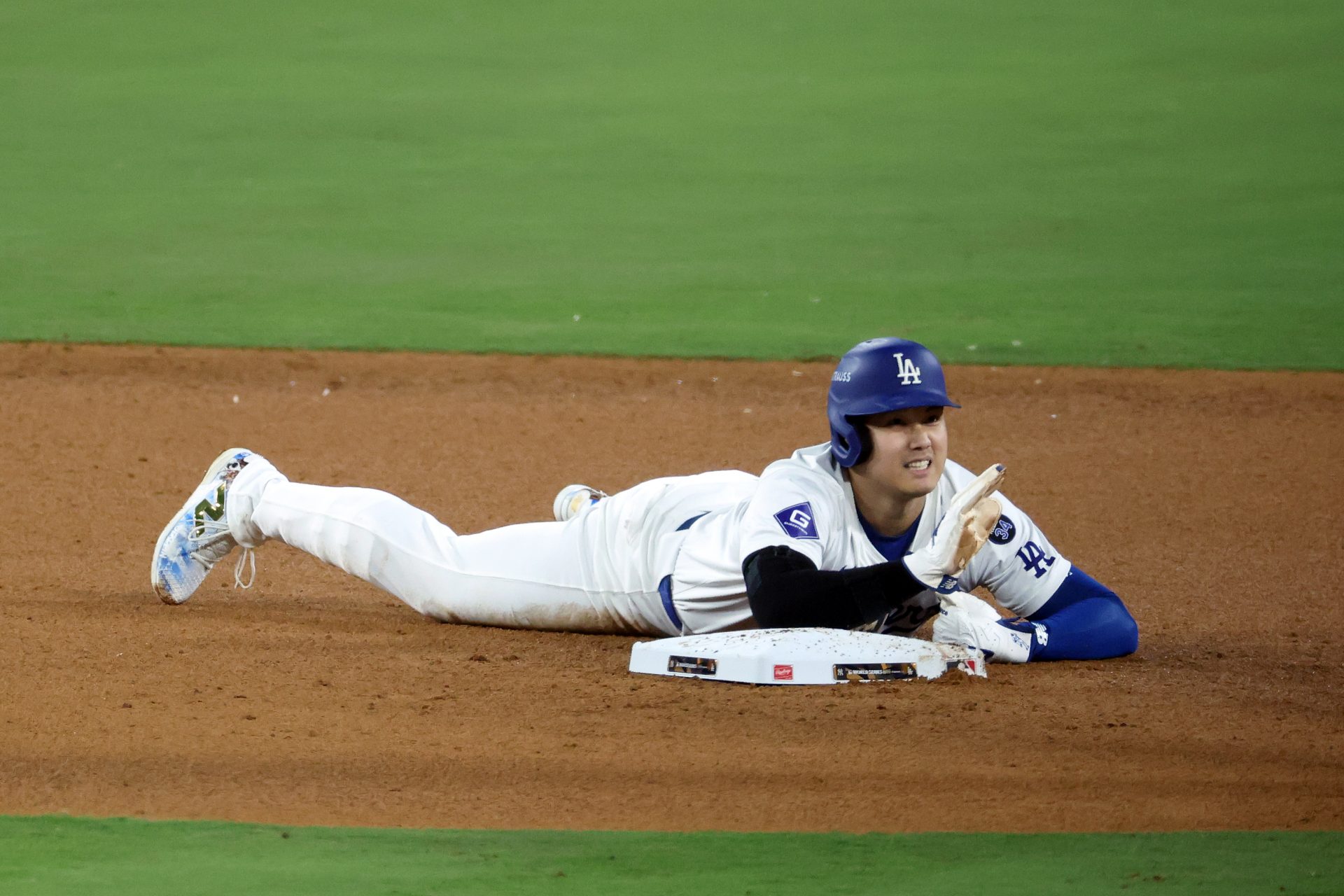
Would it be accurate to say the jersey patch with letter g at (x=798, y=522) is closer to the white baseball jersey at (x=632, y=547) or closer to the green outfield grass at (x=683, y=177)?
the white baseball jersey at (x=632, y=547)

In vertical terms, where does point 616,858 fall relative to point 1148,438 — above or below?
below

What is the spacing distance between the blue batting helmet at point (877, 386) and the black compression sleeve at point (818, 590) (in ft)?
0.96

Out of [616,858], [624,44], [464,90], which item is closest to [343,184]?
[464,90]

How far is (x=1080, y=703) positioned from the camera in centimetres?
426

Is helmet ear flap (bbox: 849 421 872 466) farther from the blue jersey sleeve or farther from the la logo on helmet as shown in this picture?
the blue jersey sleeve

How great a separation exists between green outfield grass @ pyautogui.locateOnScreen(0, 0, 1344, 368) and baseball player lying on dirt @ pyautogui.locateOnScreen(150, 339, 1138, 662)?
3.93 metres

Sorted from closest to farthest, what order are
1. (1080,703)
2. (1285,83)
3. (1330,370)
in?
(1080,703), (1330,370), (1285,83)

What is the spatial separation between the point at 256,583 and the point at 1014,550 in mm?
2447

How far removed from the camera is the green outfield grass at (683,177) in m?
9.53

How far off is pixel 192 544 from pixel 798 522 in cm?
189

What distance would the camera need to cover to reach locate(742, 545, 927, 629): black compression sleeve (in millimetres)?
4129

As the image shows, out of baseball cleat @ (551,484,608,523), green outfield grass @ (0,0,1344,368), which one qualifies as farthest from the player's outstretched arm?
green outfield grass @ (0,0,1344,368)

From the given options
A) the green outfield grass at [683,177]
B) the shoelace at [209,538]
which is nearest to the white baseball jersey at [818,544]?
the shoelace at [209,538]

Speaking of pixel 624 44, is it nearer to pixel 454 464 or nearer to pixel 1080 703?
pixel 454 464
